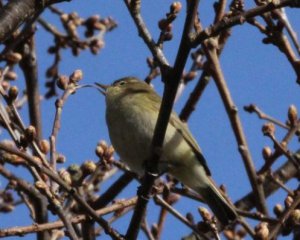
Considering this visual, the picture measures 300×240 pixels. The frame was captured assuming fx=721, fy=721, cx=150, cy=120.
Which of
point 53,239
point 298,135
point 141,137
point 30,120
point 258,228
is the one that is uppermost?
point 30,120

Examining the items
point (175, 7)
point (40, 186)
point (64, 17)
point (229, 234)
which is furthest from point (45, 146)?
point (64, 17)

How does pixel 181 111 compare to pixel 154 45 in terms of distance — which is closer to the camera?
pixel 154 45

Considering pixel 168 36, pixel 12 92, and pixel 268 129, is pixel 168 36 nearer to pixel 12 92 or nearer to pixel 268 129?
pixel 268 129

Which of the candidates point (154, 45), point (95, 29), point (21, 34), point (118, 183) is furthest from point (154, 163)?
point (95, 29)

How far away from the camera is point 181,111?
5.85 m

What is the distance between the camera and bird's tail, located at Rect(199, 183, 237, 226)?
5.21 meters

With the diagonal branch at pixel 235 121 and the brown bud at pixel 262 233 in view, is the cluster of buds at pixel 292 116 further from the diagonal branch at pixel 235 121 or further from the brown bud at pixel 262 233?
the brown bud at pixel 262 233

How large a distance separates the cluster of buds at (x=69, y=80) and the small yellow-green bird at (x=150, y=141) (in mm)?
806

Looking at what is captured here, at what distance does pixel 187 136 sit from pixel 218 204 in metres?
0.56

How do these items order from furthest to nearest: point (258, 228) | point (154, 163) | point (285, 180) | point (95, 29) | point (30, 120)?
point (95, 29), point (30, 120), point (285, 180), point (154, 163), point (258, 228)

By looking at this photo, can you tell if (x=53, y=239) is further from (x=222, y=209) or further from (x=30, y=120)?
(x=30, y=120)

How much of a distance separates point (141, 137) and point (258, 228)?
1.68 metres

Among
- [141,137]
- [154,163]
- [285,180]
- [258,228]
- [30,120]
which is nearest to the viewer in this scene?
[258,228]

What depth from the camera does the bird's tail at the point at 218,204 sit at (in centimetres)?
521
